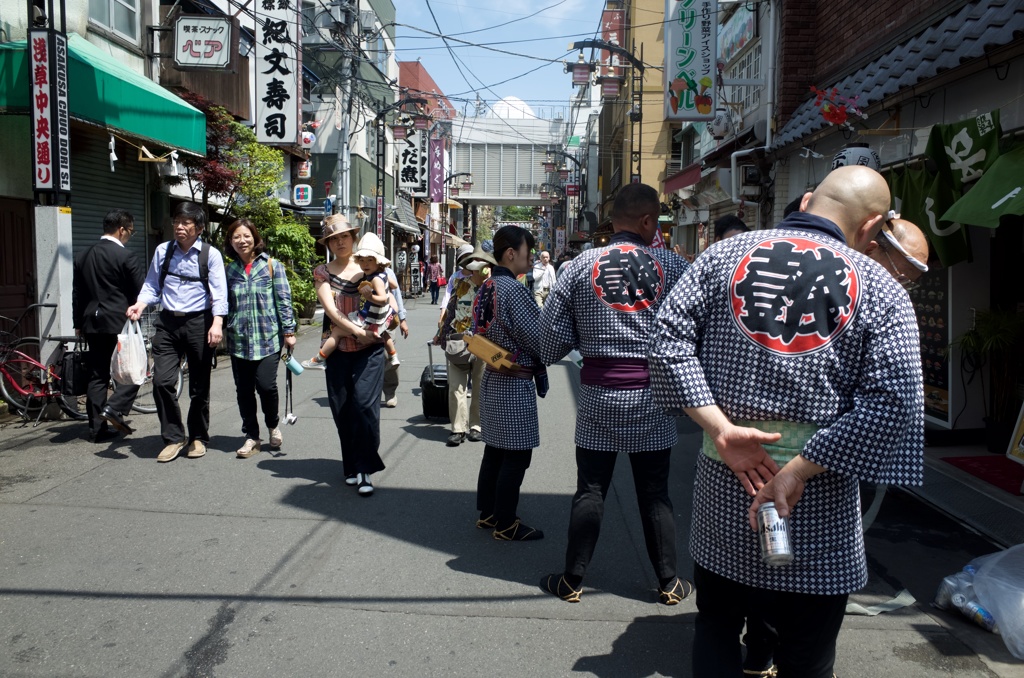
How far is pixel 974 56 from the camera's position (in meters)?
5.81

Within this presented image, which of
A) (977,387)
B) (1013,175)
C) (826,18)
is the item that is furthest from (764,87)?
(1013,175)

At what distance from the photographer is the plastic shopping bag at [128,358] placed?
6.62m

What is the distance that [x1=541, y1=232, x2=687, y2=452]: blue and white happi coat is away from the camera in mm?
3832

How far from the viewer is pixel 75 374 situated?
735 cm

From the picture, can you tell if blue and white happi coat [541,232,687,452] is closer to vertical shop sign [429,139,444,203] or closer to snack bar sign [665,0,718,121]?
snack bar sign [665,0,718,121]

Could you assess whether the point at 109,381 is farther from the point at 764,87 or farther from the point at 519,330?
the point at 764,87

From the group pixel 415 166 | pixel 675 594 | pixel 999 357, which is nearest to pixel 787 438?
pixel 675 594

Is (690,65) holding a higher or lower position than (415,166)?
lower

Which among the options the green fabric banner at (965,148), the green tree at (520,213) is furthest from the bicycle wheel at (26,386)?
the green tree at (520,213)

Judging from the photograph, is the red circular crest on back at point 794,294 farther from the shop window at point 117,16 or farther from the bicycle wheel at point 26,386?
the shop window at point 117,16

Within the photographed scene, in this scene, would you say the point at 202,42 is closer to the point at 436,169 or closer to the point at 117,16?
the point at 117,16

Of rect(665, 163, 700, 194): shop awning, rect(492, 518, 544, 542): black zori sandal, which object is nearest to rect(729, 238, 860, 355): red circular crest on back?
rect(492, 518, 544, 542): black zori sandal

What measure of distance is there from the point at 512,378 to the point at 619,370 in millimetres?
1068

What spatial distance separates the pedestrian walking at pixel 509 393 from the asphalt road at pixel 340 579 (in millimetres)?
Result: 285
